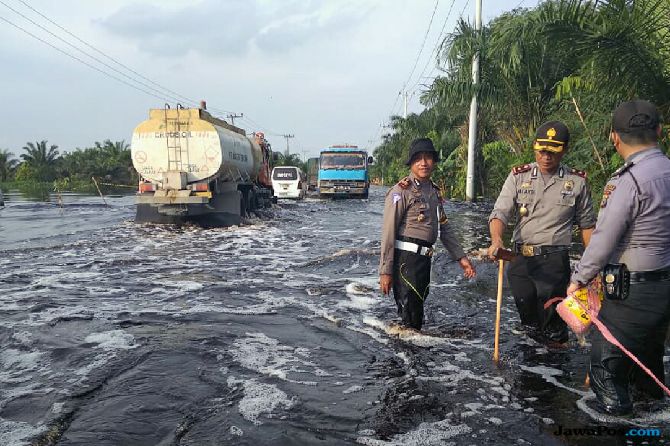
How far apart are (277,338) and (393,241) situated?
1.55m

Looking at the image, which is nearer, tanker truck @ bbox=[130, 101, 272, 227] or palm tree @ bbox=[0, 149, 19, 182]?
tanker truck @ bbox=[130, 101, 272, 227]

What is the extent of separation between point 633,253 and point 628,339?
19.5 inches

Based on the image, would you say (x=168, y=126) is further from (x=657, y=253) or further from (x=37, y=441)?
(x=657, y=253)

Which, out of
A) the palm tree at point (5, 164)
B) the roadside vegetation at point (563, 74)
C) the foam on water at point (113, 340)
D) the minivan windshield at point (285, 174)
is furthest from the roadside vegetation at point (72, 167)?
the foam on water at point (113, 340)

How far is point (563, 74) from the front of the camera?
1853 centimetres

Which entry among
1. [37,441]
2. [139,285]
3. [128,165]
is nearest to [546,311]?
[37,441]

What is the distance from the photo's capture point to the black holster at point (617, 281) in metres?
2.96

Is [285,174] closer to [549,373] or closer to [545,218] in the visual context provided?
[545,218]

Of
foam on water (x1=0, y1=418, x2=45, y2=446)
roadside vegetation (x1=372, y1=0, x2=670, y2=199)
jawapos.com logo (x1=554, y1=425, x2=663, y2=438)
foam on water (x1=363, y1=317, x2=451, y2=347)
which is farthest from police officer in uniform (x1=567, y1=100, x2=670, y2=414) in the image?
roadside vegetation (x1=372, y1=0, x2=670, y2=199)

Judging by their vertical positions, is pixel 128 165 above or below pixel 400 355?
above

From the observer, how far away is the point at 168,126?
1429 centimetres

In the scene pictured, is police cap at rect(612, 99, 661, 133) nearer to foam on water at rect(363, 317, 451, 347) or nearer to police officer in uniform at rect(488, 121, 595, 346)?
police officer in uniform at rect(488, 121, 595, 346)

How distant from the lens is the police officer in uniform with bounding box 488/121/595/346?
4.26 meters

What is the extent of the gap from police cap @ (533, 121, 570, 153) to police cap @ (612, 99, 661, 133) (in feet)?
3.71
